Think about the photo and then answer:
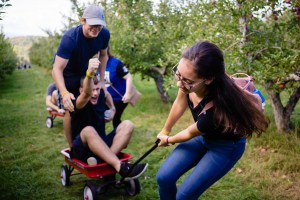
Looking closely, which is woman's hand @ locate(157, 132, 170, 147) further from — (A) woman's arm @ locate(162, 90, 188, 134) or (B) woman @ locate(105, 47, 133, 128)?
(B) woman @ locate(105, 47, 133, 128)

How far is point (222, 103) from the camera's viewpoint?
2588mm

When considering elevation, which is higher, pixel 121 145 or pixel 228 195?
pixel 121 145

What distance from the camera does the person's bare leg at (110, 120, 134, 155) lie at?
401 cm

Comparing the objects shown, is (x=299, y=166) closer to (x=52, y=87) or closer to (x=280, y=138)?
(x=280, y=138)

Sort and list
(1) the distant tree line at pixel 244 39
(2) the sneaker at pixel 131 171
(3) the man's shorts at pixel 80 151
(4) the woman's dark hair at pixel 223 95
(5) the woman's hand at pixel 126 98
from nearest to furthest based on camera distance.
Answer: (4) the woman's dark hair at pixel 223 95 < (2) the sneaker at pixel 131 171 < (3) the man's shorts at pixel 80 151 < (1) the distant tree line at pixel 244 39 < (5) the woman's hand at pixel 126 98

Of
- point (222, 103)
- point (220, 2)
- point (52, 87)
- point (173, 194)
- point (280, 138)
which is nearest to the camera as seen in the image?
point (222, 103)

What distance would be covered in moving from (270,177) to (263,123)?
6.84ft

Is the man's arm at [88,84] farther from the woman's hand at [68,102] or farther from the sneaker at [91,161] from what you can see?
the sneaker at [91,161]

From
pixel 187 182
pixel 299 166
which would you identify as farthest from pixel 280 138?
pixel 187 182

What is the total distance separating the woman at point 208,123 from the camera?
254 cm

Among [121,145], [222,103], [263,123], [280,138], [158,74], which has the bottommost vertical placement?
[158,74]

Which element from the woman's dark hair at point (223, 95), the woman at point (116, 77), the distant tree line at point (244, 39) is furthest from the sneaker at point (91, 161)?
the distant tree line at point (244, 39)

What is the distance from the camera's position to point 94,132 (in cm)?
388

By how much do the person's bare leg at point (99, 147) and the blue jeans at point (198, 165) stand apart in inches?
34.4
